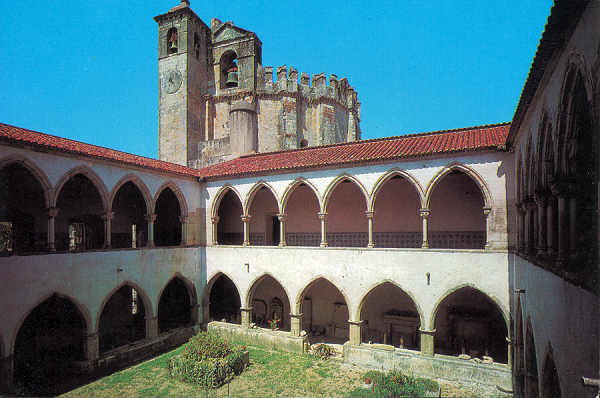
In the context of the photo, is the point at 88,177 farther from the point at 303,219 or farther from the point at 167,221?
the point at 303,219

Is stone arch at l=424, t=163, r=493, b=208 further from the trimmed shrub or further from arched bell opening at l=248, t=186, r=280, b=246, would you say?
the trimmed shrub

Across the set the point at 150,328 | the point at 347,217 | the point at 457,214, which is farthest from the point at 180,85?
the point at 457,214

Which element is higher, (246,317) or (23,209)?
(23,209)

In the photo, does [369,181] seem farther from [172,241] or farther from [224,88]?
[224,88]

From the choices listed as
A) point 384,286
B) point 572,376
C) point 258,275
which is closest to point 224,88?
point 258,275

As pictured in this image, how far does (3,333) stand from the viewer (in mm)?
9711

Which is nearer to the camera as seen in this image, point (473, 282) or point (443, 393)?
point (443, 393)

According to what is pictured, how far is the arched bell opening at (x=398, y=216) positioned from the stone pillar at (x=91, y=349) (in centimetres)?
1077

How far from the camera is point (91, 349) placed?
1184cm

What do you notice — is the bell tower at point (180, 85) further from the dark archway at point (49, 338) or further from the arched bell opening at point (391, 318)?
the arched bell opening at point (391, 318)

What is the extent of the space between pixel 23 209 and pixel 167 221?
6256 millimetres

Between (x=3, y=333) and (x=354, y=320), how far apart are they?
10.4 metres

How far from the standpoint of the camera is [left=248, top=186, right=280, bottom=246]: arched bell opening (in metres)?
17.7

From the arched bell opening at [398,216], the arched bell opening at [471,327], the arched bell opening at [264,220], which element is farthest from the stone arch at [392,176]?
the arched bell opening at [264,220]
